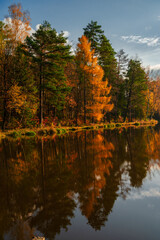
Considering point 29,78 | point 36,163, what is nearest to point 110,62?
point 29,78

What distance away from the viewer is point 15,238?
3096mm

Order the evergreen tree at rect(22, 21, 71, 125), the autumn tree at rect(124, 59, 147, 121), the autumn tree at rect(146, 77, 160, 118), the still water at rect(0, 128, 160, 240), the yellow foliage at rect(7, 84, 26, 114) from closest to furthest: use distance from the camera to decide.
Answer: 1. the still water at rect(0, 128, 160, 240)
2. the yellow foliage at rect(7, 84, 26, 114)
3. the evergreen tree at rect(22, 21, 71, 125)
4. the autumn tree at rect(124, 59, 147, 121)
5. the autumn tree at rect(146, 77, 160, 118)

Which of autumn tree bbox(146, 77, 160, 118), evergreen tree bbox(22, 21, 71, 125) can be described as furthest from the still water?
autumn tree bbox(146, 77, 160, 118)

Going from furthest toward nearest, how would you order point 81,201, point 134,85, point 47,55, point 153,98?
point 153,98
point 134,85
point 47,55
point 81,201

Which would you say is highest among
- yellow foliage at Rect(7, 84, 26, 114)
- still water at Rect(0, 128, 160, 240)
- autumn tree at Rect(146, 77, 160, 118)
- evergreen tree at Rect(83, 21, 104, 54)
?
evergreen tree at Rect(83, 21, 104, 54)

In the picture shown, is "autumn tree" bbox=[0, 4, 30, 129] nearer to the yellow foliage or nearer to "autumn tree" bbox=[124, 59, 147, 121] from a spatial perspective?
the yellow foliage

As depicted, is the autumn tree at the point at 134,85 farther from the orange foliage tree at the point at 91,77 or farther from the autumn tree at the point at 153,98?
the orange foliage tree at the point at 91,77

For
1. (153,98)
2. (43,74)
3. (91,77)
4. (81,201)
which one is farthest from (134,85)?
(81,201)

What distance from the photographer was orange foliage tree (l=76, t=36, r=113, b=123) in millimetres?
29484

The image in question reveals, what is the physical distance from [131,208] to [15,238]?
2.53 metres

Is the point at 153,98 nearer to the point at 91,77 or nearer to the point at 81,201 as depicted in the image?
the point at 91,77

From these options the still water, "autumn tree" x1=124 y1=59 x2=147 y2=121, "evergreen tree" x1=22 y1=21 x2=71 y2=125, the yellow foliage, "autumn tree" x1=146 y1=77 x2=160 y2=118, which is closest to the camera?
the still water

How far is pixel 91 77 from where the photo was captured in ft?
99.3

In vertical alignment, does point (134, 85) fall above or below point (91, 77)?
above
